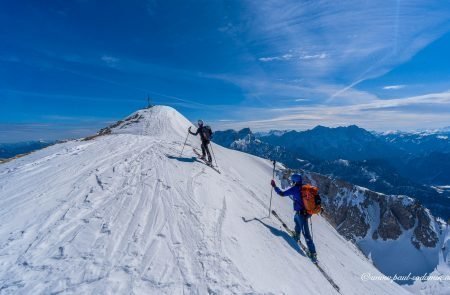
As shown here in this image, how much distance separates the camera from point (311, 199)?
11750 millimetres

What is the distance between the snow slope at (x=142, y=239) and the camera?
7.07m

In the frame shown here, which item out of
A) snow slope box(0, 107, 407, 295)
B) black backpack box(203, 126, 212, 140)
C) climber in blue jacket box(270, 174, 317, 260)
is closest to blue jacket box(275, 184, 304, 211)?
climber in blue jacket box(270, 174, 317, 260)

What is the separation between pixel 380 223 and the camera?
111 meters

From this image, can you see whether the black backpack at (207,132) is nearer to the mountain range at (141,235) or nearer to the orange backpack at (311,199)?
the mountain range at (141,235)

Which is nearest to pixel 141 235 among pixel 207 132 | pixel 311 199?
pixel 311 199

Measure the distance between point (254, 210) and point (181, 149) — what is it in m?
10.8

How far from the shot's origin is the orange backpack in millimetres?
11734

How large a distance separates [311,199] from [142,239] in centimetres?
711

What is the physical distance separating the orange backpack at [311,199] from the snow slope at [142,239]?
6.46 ft

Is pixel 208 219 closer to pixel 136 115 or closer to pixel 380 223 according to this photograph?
pixel 136 115

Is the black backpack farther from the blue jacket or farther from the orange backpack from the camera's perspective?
the orange backpack

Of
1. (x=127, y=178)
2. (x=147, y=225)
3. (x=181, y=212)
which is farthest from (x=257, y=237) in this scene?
(x=127, y=178)

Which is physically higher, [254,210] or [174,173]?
[174,173]

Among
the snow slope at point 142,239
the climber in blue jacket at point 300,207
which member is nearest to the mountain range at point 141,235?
the snow slope at point 142,239
